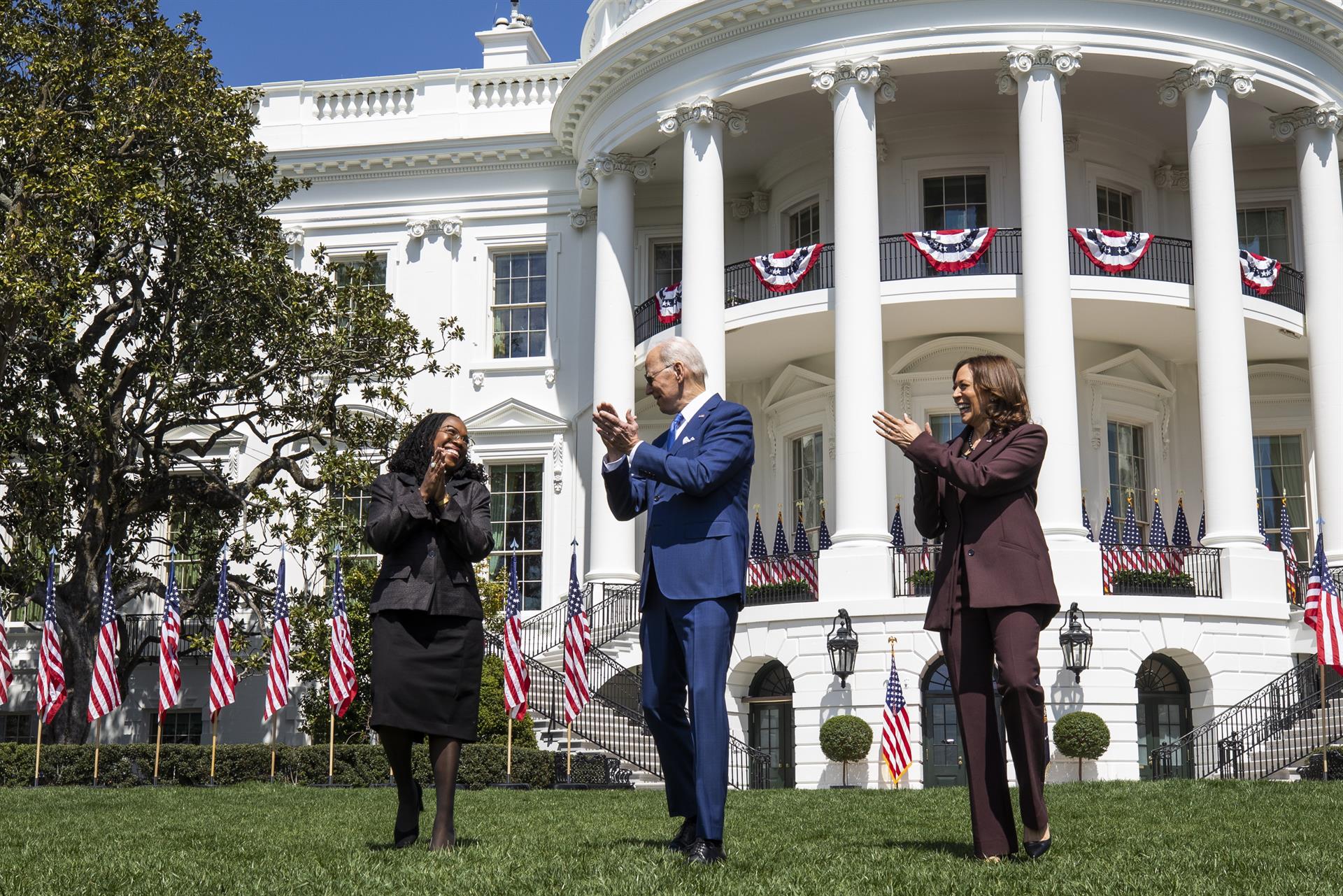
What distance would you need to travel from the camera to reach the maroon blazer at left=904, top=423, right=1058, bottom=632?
231 inches

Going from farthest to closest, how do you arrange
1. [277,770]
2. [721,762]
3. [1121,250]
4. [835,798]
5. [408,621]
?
[1121,250] → [277,770] → [835,798] → [408,621] → [721,762]

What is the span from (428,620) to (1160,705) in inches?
732

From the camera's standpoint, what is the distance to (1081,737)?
2005cm

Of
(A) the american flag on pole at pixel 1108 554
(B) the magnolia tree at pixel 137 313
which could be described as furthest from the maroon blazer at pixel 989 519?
(A) the american flag on pole at pixel 1108 554

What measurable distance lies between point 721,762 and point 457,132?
86.2 feet

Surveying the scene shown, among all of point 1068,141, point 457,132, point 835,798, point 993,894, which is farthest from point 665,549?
point 457,132

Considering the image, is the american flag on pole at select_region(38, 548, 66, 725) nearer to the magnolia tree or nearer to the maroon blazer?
the magnolia tree

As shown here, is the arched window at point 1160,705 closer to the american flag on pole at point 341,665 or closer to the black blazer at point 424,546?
the american flag on pole at point 341,665

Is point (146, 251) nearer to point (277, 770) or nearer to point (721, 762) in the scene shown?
point (277, 770)

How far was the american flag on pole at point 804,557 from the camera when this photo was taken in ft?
77.0

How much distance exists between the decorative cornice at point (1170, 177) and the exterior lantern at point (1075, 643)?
10156 millimetres

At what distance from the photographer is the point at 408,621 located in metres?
6.34

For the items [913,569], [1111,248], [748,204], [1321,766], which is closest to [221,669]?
[913,569]

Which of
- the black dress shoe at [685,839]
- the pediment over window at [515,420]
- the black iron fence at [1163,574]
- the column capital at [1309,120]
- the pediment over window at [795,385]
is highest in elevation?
the column capital at [1309,120]
